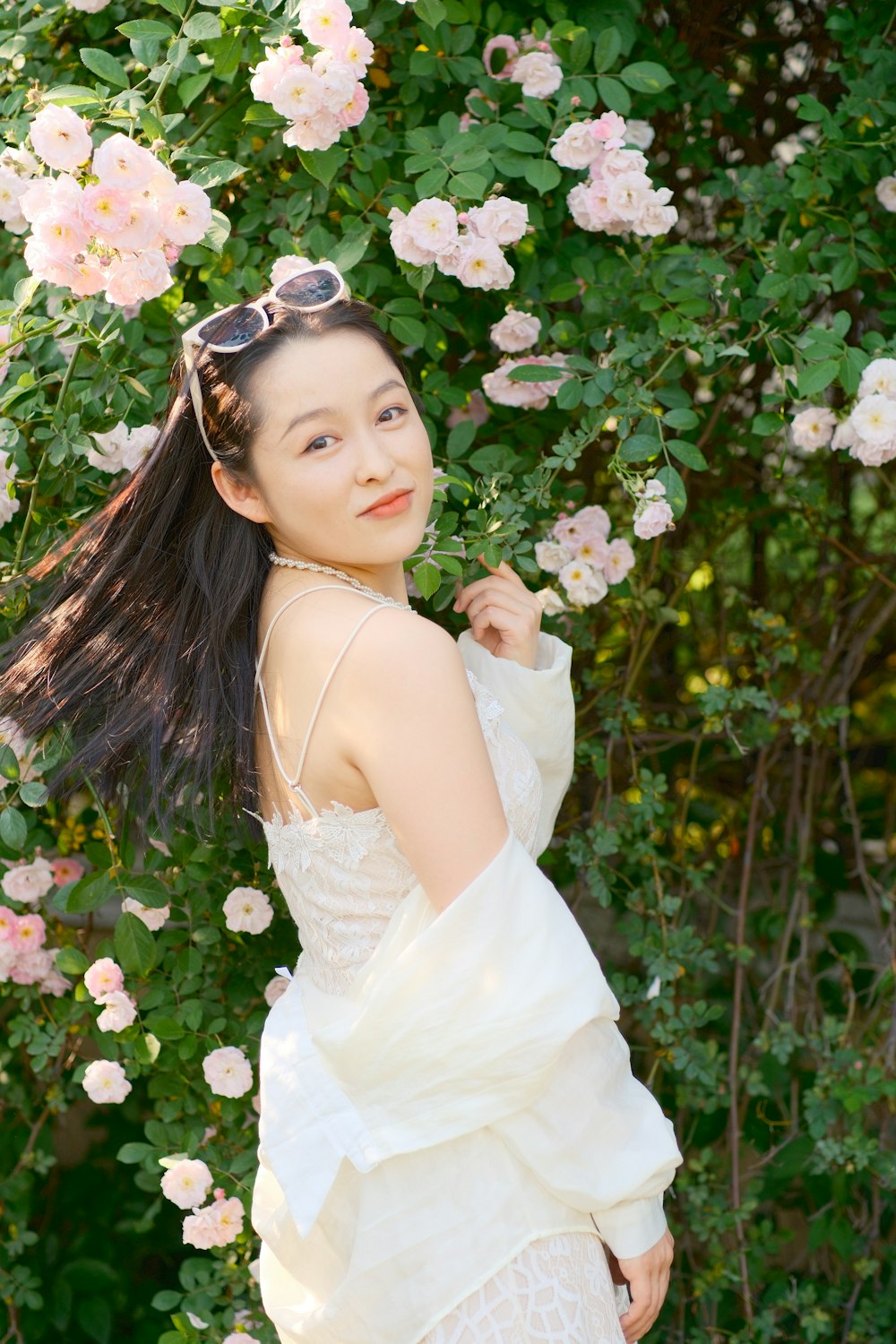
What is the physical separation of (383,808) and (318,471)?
40 cm

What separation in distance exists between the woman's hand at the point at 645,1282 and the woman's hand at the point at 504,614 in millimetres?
761

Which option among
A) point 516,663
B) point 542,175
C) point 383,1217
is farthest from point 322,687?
point 542,175

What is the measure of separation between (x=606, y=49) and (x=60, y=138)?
818mm

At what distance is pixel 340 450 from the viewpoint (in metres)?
1.49

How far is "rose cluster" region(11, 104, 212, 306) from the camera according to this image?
160 centimetres

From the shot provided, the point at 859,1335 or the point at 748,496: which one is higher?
the point at 748,496

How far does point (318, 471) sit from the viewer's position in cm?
149

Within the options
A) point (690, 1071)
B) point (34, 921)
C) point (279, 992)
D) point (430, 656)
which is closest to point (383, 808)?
point (430, 656)

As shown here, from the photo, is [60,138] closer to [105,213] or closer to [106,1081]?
[105,213]

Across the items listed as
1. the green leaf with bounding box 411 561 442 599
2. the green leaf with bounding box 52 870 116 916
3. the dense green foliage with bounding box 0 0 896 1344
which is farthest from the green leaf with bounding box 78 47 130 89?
the green leaf with bounding box 52 870 116 916

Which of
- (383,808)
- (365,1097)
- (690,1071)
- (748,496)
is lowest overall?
(690,1071)

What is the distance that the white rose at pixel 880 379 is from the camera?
1.86 metres

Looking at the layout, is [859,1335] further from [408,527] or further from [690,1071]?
[408,527]

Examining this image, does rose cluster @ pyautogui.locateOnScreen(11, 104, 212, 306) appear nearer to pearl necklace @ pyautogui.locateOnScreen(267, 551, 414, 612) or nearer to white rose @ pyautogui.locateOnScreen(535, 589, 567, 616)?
pearl necklace @ pyautogui.locateOnScreen(267, 551, 414, 612)
